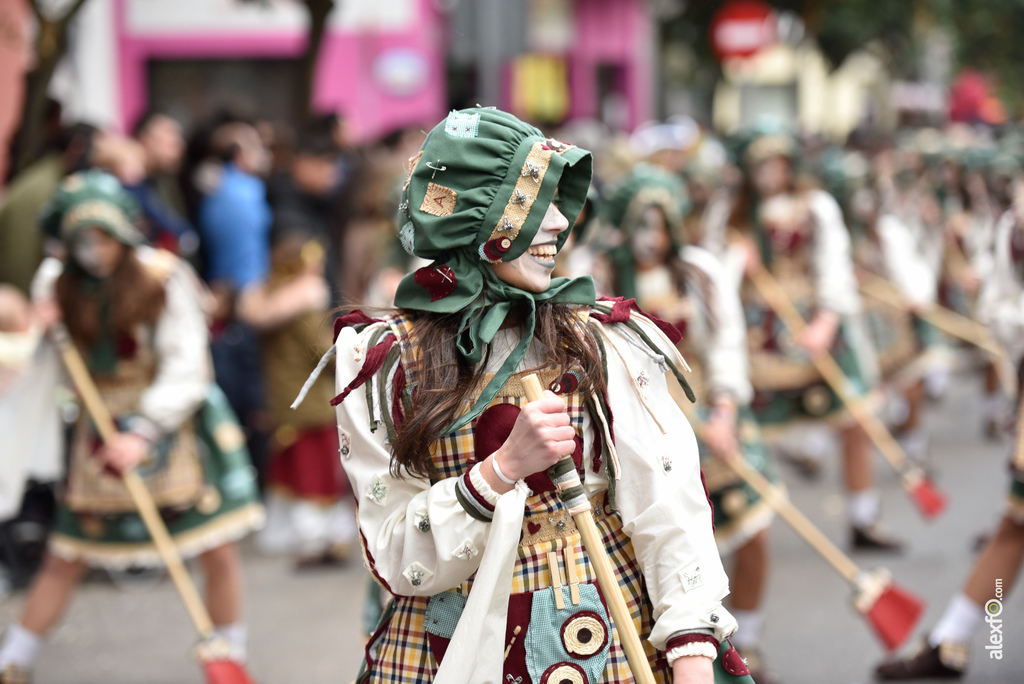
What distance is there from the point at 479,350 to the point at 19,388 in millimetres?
3025

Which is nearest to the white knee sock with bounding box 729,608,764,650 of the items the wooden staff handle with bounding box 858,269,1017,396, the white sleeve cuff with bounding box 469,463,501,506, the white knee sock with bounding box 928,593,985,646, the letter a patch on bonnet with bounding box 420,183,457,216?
the white knee sock with bounding box 928,593,985,646

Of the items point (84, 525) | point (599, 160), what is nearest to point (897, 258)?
point (599, 160)

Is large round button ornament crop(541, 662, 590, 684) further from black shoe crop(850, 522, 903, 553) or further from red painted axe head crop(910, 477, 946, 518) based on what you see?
black shoe crop(850, 522, 903, 553)

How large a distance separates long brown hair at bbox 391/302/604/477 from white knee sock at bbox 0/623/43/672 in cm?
282

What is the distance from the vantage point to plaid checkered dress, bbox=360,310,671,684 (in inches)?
92.1

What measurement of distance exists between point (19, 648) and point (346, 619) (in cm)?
167

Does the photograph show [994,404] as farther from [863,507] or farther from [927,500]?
[927,500]

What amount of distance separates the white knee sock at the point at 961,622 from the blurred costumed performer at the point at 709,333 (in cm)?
70

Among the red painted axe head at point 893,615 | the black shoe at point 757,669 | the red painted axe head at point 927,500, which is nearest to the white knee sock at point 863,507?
the red painted axe head at point 927,500

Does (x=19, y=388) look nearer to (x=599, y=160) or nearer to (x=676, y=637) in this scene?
(x=676, y=637)

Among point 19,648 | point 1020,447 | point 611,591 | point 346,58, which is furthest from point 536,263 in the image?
point 346,58

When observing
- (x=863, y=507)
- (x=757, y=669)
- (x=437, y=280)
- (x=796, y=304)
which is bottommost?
(x=757, y=669)

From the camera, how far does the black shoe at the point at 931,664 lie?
14.9 feet

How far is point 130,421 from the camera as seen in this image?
455 cm
